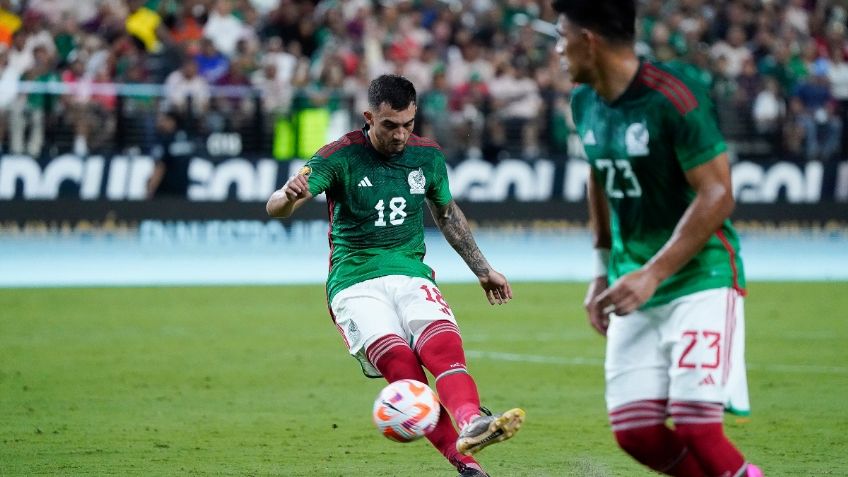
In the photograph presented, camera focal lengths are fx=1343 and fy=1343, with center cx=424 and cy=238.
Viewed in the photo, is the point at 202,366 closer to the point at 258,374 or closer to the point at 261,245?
the point at 258,374

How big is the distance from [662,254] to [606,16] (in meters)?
0.90

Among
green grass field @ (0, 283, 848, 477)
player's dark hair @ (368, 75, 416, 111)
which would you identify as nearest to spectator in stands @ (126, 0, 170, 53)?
green grass field @ (0, 283, 848, 477)

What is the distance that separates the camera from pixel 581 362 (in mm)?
12062

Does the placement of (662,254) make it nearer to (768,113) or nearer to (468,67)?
(468,67)

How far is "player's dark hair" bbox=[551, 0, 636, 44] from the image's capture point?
4.93m

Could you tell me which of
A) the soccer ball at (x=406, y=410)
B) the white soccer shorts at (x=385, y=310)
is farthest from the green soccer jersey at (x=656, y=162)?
the white soccer shorts at (x=385, y=310)

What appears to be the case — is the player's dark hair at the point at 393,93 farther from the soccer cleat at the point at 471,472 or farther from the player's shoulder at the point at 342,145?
the soccer cleat at the point at 471,472

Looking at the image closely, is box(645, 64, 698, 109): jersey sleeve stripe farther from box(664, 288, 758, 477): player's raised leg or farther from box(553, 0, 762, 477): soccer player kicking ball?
box(664, 288, 758, 477): player's raised leg

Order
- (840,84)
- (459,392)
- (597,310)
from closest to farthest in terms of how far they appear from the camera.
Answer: (597,310) < (459,392) < (840,84)

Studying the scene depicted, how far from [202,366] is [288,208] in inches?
215

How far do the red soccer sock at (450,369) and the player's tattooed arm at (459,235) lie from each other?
2.02 ft

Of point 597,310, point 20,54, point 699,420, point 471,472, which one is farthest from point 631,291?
point 20,54

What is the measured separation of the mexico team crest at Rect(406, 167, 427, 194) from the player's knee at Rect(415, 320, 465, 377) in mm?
804

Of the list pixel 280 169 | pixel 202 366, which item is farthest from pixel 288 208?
pixel 280 169
